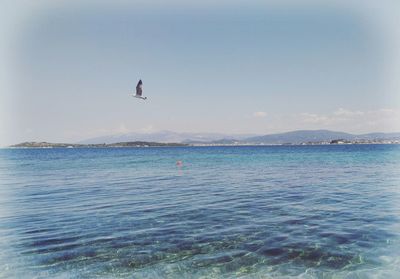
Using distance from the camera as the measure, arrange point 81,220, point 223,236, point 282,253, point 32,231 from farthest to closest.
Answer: point 81,220 → point 32,231 → point 223,236 → point 282,253

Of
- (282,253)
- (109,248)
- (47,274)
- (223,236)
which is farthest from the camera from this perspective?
(223,236)

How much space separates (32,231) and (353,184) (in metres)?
26.5

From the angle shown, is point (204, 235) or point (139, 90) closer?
point (204, 235)

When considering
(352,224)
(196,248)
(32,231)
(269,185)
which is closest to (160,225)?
(196,248)

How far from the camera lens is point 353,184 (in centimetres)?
3053

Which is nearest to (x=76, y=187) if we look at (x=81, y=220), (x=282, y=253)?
(x=81, y=220)

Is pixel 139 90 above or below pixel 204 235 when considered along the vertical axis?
above

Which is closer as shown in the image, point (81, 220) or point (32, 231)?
point (32, 231)

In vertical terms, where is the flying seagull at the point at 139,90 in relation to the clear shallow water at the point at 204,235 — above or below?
above

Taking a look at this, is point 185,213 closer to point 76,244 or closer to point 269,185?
point 76,244

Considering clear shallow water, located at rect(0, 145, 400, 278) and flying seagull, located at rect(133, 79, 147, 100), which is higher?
flying seagull, located at rect(133, 79, 147, 100)

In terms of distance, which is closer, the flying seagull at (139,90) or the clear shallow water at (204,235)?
the clear shallow water at (204,235)

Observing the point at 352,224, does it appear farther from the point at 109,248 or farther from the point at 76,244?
the point at 76,244

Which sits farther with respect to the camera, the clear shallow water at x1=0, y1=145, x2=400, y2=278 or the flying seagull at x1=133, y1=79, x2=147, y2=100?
the flying seagull at x1=133, y1=79, x2=147, y2=100
